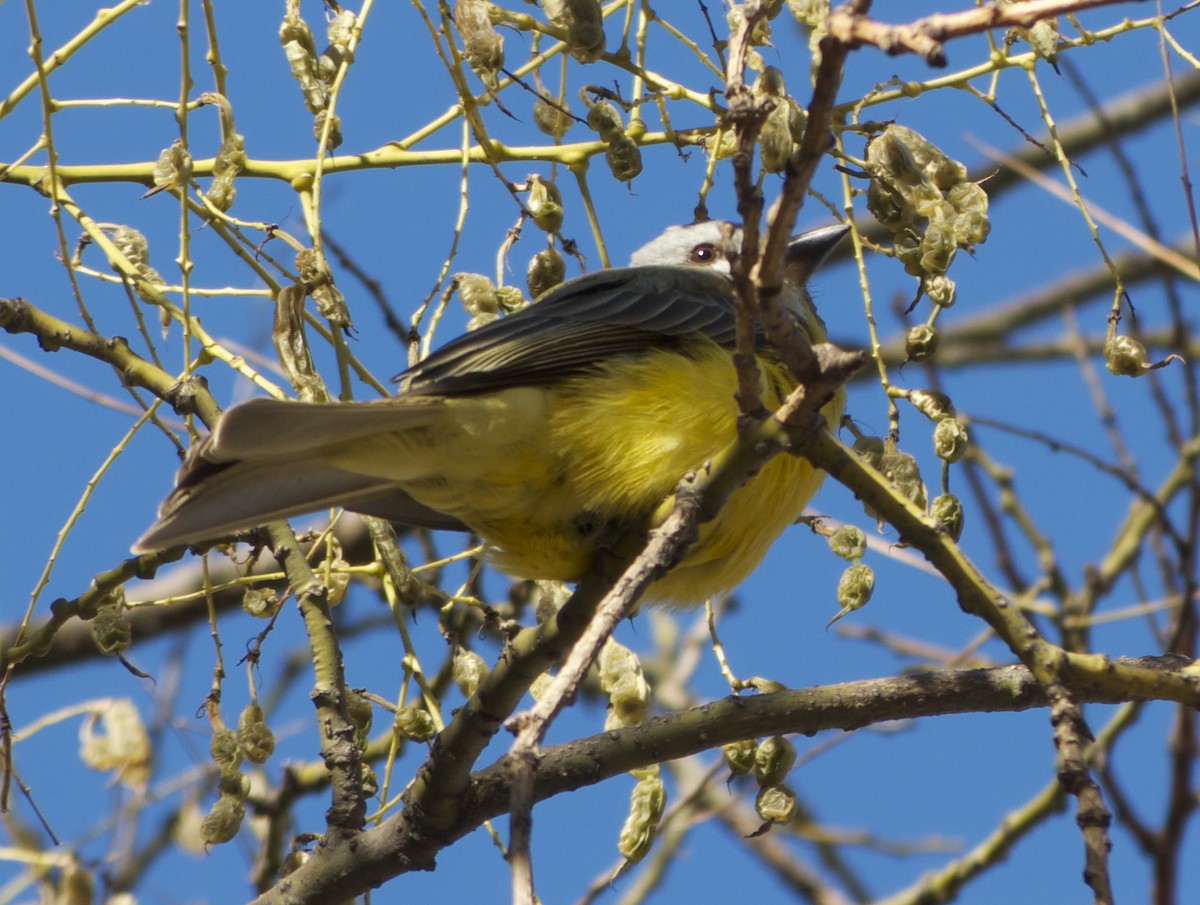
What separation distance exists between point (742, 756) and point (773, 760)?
0.26 ft

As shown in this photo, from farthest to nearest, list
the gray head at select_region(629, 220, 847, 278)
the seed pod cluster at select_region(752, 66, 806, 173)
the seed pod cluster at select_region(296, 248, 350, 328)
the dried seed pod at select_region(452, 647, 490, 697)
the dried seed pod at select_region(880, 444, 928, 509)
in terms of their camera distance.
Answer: the gray head at select_region(629, 220, 847, 278)
the dried seed pod at select_region(452, 647, 490, 697)
the seed pod cluster at select_region(296, 248, 350, 328)
the dried seed pod at select_region(880, 444, 928, 509)
the seed pod cluster at select_region(752, 66, 806, 173)

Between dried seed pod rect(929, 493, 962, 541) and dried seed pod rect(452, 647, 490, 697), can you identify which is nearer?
dried seed pod rect(929, 493, 962, 541)

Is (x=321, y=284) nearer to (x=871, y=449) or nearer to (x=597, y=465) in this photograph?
(x=597, y=465)

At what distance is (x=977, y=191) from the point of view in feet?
8.39

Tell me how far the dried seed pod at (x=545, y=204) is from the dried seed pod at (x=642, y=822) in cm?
108

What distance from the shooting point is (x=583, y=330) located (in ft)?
10.6

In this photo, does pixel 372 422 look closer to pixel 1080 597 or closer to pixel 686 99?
pixel 686 99

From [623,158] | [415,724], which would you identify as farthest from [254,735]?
[623,158]

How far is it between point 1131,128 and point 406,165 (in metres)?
5.38

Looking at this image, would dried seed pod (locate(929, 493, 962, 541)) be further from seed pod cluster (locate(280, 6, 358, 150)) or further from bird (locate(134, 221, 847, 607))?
seed pod cluster (locate(280, 6, 358, 150))

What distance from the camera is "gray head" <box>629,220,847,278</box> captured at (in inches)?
167

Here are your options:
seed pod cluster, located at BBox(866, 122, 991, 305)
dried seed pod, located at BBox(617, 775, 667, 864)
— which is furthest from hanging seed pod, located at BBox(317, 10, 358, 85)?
dried seed pod, located at BBox(617, 775, 667, 864)

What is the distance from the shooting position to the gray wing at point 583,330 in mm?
2949

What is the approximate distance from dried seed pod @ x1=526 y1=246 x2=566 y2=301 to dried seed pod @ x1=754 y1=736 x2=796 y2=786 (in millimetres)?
982
